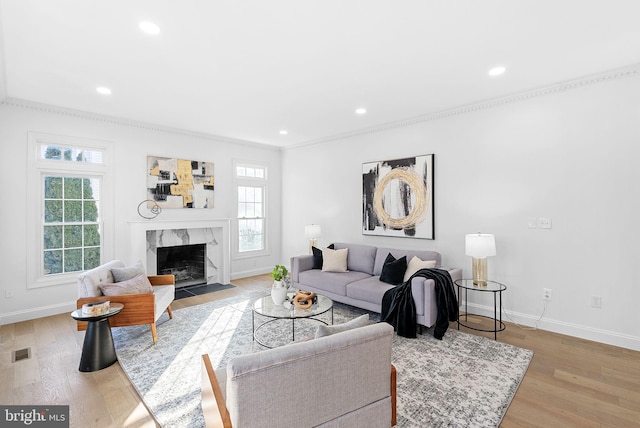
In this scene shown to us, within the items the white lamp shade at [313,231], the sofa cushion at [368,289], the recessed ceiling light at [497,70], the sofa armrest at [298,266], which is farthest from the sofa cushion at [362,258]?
the recessed ceiling light at [497,70]

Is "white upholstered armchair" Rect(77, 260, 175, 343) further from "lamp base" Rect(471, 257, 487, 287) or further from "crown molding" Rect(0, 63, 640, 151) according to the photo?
"lamp base" Rect(471, 257, 487, 287)

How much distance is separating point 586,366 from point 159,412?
3.52 m

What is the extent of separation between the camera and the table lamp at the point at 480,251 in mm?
3568

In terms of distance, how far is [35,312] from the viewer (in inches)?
162

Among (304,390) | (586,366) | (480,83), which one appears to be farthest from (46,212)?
(586,366)

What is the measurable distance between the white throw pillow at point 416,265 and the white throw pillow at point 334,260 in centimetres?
107

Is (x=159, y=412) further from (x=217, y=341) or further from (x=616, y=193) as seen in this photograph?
(x=616, y=193)

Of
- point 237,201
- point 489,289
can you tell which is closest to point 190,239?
point 237,201

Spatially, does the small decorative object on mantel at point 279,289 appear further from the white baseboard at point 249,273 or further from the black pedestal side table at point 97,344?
the white baseboard at point 249,273

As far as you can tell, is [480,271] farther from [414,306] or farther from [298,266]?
[298,266]

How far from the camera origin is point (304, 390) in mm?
1410

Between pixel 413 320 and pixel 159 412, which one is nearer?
pixel 159 412

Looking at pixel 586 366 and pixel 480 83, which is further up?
pixel 480 83

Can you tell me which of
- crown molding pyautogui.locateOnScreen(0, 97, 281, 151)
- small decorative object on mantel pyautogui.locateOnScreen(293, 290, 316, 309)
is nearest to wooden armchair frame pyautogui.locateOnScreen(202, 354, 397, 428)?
small decorative object on mantel pyautogui.locateOnScreen(293, 290, 316, 309)
